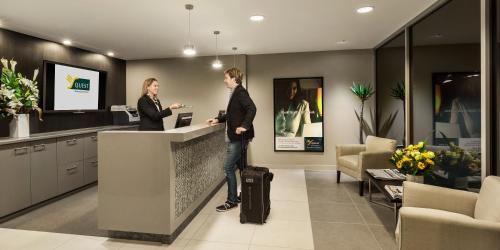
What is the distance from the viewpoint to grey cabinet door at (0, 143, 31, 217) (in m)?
3.24

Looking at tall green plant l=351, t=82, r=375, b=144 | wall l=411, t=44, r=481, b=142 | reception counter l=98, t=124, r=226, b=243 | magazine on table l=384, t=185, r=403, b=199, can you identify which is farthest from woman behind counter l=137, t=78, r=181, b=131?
tall green plant l=351, t=82, r=375, b=144

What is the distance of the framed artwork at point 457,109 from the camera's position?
279cm

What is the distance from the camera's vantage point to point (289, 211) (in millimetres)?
3525

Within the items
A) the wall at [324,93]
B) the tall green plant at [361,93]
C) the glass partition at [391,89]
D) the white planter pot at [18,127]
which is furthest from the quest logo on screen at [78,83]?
the glass partition at [391,89]

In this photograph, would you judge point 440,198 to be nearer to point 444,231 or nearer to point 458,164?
point 444,231

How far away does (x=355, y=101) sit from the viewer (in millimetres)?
5855

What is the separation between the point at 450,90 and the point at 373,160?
1.30m

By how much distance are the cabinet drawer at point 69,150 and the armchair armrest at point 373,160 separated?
167 inches

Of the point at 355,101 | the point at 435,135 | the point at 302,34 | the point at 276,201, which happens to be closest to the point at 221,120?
the point at 276,201

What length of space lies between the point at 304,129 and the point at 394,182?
112 inches

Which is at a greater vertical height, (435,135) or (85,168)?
(435,135)

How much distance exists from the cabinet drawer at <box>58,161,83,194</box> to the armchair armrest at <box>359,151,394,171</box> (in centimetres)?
426

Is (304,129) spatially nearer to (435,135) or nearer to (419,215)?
(435,135)

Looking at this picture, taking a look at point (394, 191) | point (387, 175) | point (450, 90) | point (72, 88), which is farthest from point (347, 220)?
point (72, 88)
